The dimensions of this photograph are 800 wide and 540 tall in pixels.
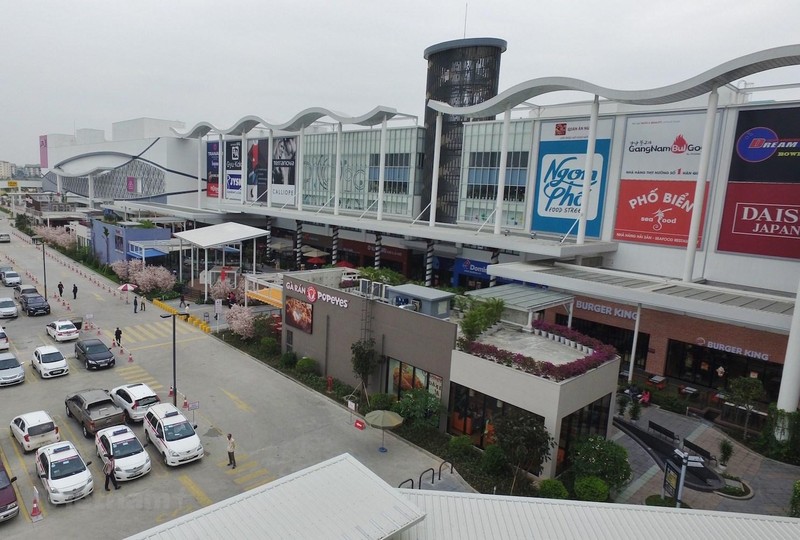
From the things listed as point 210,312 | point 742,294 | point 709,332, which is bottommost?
point 210,312

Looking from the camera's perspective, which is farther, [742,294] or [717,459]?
[742,294]

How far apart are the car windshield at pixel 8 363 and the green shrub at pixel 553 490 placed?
988 inches

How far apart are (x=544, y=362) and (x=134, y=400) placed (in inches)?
657

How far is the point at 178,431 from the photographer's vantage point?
19.5m

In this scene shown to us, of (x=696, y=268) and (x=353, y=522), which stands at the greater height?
(x=696, y=268)

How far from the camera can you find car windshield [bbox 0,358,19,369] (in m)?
25.4

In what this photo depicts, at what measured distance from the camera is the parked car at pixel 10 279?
47.1 m

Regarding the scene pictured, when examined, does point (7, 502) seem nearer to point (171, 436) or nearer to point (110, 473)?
point (110, 473)

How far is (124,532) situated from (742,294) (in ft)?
92.1

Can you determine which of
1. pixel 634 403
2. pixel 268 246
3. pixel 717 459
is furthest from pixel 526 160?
pixel 268 246

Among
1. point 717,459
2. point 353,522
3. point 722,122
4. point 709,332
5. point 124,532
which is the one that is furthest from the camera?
point 722,122

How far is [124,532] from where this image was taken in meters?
15.0

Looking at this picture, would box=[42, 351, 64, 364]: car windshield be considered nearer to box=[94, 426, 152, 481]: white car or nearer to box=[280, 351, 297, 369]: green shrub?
box=[94, 426, 152, 481]: white car

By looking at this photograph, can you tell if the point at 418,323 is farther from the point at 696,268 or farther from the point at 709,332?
the point at 696,268
